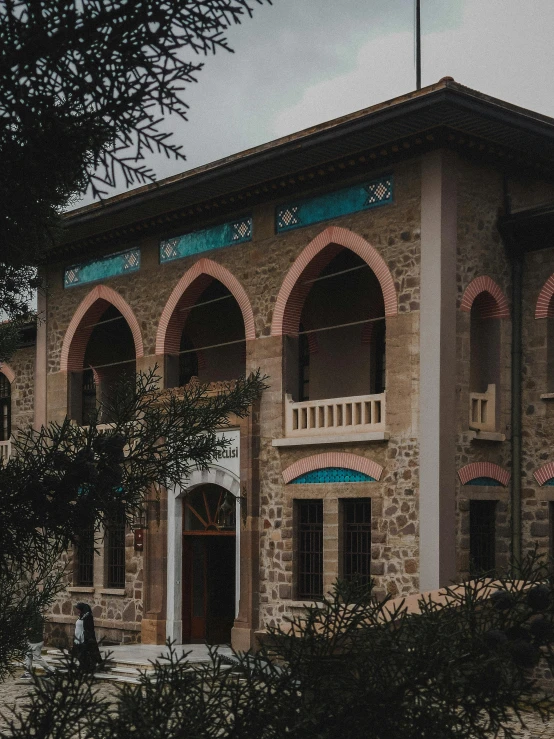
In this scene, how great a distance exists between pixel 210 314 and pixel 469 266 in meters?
7.36

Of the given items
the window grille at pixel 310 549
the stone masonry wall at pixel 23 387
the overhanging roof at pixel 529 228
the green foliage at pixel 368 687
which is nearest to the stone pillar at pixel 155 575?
the window grille at pixel 310 549

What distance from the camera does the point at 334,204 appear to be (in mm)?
17703

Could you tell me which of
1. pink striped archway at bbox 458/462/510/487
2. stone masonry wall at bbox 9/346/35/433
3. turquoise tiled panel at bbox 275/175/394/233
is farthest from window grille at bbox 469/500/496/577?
stone masonry wall at bbox 9/346/35/433

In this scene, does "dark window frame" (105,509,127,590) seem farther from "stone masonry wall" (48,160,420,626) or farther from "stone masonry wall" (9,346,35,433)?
"stone masonry wall" (9,346,35,433)

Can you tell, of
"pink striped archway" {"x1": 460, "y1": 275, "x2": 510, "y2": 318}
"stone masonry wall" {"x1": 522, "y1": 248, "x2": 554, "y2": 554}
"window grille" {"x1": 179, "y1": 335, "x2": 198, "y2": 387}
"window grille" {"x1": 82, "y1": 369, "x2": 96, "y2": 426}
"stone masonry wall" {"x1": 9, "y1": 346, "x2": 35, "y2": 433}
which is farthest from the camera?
"stone masonry wall" {"x1": 9, "y1": 346, "x2": 35, "y2": 433}

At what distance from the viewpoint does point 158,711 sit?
332cm

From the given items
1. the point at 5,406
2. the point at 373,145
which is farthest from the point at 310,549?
the point at 5,406

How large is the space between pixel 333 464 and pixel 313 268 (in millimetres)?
3216

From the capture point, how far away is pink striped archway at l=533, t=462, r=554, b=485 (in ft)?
53.4

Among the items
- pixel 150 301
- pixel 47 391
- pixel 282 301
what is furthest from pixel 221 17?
pixel 47 391

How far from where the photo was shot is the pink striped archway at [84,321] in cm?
2192

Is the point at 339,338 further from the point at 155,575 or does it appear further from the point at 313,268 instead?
the point at 155,575

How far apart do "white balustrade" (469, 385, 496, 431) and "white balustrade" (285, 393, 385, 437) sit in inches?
53.6

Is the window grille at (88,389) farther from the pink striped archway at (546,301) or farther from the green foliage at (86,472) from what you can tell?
the green foliage at (86,472)
